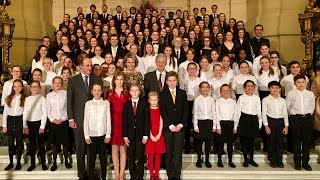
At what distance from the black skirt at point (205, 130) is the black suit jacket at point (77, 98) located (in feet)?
5.28

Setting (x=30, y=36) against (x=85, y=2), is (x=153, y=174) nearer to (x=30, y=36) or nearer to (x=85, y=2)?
(x=30, y=36)

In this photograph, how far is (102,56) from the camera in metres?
7.65

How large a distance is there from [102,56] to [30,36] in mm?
3723

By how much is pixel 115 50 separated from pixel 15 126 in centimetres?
260

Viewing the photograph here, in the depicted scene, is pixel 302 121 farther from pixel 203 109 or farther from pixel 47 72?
pixel 47 72

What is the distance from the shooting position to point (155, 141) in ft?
18.1

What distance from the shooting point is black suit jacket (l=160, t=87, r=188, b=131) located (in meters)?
5.51

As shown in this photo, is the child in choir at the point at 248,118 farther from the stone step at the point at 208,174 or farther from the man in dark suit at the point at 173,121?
the man in dark suit at the point at 173,121

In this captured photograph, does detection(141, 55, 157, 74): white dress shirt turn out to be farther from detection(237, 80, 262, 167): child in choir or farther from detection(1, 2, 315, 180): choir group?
detection(237, 80, 262, 167): child in choir

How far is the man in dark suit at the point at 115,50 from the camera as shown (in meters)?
7.61

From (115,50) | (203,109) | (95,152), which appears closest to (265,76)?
(203,109)

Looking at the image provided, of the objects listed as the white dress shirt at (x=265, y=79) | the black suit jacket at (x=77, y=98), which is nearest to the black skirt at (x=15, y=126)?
the black suit jacket at (x=77, y=98)

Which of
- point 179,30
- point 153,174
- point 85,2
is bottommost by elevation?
point 153,174

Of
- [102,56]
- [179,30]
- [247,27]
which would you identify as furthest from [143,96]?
[247,27]
